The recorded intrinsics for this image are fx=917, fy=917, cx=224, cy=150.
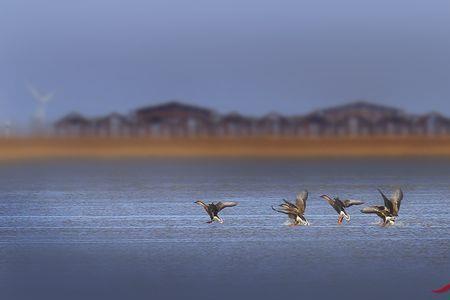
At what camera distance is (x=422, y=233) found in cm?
1319

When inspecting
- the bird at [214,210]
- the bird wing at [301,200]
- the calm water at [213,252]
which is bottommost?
the calm water at [213,252]

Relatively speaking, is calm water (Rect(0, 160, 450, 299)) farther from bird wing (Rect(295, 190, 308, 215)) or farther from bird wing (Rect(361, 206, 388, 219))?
bird wing (Rect(295, 190, 308, 215))

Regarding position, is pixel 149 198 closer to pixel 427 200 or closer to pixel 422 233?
pixel 427 200

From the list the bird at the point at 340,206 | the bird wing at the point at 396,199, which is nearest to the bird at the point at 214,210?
the bird at the point at 340,206

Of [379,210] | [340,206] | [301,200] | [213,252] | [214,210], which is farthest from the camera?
[340,206]

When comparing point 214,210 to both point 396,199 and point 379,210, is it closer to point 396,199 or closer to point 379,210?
point 379,210

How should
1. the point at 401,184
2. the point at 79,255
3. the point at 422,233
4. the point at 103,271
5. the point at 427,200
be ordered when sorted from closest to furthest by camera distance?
1. the point at 103,271
2. the point at 79,255
3. the point at 422,233
4. the point at 427,200
5. the point at 401,184

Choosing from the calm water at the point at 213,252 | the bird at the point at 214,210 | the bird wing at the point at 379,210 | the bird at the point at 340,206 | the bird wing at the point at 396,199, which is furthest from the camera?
the bird at the point at 340,206

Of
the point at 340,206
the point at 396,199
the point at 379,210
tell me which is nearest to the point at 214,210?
the point at 340,206

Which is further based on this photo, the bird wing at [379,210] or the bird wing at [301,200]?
the bird wing at [379,210]

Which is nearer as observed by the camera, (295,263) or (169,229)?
(295,263)

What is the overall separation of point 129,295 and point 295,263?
7.59ft

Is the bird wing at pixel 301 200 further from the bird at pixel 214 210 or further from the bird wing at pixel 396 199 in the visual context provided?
the bird wing at pixel 396 199

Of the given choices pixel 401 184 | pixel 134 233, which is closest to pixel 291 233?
pixel 134 233
